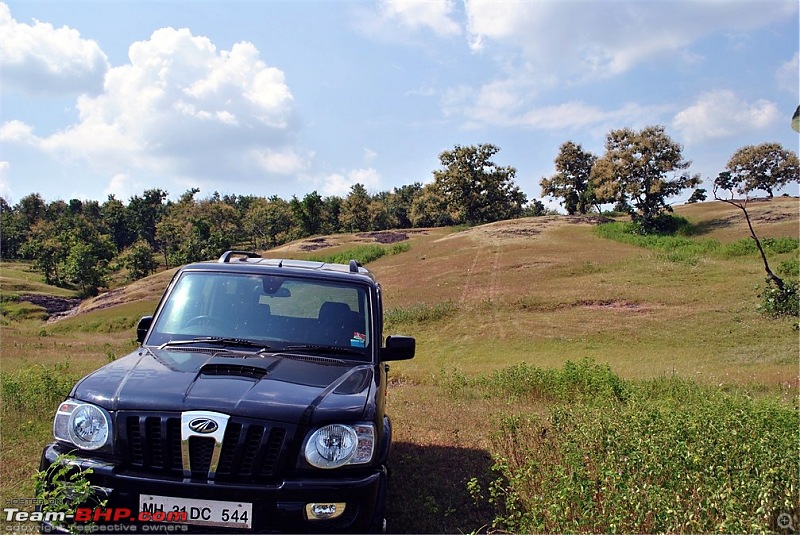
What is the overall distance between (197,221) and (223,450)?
7866cm

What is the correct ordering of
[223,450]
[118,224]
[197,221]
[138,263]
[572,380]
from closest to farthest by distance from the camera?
[223,450] → [572,380] → [138,263] → [197,221] → [118,224]

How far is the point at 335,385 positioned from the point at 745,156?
243 ft

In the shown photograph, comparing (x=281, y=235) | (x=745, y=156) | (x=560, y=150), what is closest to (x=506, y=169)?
(x=560, y=150)

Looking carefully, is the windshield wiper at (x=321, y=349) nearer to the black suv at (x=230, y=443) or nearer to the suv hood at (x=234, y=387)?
the suv hood at (x=234, y=387)

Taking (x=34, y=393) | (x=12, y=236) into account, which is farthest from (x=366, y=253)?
(x=12, y=236)

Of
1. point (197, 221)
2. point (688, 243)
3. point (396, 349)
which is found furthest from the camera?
point (197, 221)

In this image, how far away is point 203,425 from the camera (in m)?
3.03

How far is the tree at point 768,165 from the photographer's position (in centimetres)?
6266

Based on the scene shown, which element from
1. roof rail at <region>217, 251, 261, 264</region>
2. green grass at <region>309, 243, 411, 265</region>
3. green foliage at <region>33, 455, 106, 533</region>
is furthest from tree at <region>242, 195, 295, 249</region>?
green foliage at <region>33, 455, 106, 533</region>

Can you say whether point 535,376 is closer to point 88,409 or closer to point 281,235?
point 88,409

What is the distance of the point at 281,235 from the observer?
83.1m

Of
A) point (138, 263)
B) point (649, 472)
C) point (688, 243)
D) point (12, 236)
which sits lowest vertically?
point (688, 243)

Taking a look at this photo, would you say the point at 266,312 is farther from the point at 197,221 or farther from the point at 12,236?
the point at 12,236

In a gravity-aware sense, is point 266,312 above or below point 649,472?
above
